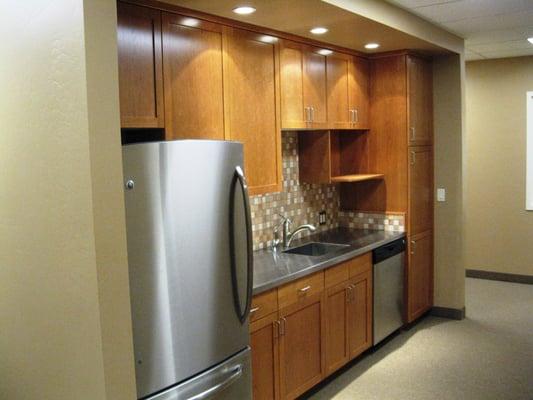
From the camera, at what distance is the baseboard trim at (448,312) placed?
529 cm

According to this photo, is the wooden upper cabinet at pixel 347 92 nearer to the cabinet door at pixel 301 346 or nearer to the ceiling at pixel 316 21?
the ceiling at pixel 316 21

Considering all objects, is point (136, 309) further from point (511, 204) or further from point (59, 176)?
point (511, 204)

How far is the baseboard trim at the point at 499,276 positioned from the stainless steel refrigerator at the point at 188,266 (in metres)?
4.60

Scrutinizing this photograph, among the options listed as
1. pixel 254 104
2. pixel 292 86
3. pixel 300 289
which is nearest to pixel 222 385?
pixel 300 289

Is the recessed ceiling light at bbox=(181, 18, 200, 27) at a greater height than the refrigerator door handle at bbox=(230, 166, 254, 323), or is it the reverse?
the recessed ceiling light at bbox=(181, 18, 200, 27)

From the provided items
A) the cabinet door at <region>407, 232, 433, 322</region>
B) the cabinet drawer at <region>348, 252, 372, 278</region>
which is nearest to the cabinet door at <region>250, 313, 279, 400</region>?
the cabinet drawer at <region>348, 252, 372, 278</region>

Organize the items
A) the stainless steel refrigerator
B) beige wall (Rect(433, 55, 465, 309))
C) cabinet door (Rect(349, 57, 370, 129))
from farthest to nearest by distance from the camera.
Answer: beige wall (Rect(433, 55, 465, 309)) < cabinet door (Rect(349, 57, 370, 129)) < the stainless steel refrigerator

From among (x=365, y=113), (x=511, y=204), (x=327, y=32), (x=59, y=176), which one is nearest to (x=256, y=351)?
(x=59, y=176)

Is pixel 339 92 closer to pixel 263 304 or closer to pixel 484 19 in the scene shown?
pixel 484 19

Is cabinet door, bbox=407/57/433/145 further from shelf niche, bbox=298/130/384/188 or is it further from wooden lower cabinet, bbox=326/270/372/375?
wooden lower cabinet, bbox=326/270/372/375

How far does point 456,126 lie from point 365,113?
910 millimetres

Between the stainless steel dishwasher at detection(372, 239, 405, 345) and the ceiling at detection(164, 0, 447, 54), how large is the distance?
5.04 feet

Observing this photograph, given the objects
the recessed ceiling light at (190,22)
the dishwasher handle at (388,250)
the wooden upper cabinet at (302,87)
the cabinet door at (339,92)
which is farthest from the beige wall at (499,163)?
the recessed ceiling light at (190,22)

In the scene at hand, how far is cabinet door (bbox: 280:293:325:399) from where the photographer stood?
3443mm
